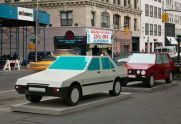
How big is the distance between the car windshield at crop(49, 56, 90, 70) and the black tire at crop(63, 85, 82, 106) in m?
0.93

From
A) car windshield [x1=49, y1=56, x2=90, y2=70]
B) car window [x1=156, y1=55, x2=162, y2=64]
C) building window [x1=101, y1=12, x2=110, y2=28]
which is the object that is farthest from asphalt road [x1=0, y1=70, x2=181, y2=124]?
building window [x1=101, y1=12, x2=110, y2=28]

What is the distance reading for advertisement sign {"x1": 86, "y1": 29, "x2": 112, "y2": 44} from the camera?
186ft

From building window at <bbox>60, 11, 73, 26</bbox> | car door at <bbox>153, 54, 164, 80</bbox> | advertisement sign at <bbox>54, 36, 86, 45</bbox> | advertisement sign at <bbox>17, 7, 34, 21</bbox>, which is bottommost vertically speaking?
car door at <bbox>153, 54, 164, 80</bbox>

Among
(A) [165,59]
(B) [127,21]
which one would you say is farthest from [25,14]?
(B) [127,21]

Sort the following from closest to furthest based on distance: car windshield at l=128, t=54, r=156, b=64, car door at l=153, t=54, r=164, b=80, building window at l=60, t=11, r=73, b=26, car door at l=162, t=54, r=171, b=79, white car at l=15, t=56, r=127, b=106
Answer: white car at l=15, t=56, r=127, b=106 < car door at l=153, t=54, r=164, b=80 < car windshield at l=128, t=54, r=156, b=64 < car door at l=162, t=54, r=171, b=79 < building window at l=60, t=11, r=73, b=26

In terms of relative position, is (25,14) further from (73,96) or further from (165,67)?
(73,96)

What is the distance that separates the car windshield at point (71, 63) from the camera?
13.6 metres

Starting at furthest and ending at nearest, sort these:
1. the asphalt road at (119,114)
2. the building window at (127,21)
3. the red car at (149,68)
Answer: the building window at (127,21), the red car at (149,68), the asphalt road at (119,114)

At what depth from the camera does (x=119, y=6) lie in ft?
214

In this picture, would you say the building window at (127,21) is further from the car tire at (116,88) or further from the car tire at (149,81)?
the car tire at (116,88)

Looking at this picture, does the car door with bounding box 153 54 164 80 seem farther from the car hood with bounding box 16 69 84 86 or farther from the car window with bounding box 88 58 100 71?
the car hood with bounding box 16 69 84 86

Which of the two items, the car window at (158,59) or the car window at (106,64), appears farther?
the car window at (158,59)

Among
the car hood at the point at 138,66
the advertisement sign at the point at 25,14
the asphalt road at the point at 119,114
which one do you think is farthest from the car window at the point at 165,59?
→ the advertisement sign at the point at 25,14

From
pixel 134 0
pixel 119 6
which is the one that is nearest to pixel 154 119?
pixel 119 6
